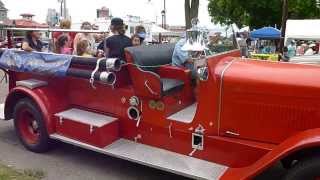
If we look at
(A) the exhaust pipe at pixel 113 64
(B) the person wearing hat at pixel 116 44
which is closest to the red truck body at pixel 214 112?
(A) the exhaust pipe at pixel 113 64

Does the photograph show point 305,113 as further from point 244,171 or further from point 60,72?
point 60,72

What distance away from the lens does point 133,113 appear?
5.07m

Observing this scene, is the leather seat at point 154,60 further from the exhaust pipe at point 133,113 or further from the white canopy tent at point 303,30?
the white canopy tent at point 303,30

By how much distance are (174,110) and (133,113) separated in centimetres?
46

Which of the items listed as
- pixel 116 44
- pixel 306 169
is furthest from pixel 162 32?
pixel 306 169

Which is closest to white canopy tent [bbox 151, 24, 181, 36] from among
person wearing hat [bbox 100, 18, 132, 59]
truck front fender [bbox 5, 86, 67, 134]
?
person wearing hat [bbox 100, 18, 132, 59]

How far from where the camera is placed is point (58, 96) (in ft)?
18.9

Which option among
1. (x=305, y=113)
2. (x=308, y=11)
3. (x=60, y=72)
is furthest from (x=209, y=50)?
(x=308, y=11)

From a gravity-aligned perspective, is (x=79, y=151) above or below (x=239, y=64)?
below

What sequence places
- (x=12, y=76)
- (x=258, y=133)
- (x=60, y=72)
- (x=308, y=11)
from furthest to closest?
(x=308, y=11)
(x=12, y=76)
(x=60, y=72)
(x=258, y=133)

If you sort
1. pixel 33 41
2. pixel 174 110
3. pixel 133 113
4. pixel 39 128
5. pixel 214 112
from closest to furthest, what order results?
1. pixel 214 112
2. pixel 174 110
3. pixel 133 113
4. pixel 39 128
5. pixel 33 41

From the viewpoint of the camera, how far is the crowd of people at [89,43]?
5.54 m

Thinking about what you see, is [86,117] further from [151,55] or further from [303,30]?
[303,30]

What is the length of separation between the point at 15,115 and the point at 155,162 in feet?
7.87
